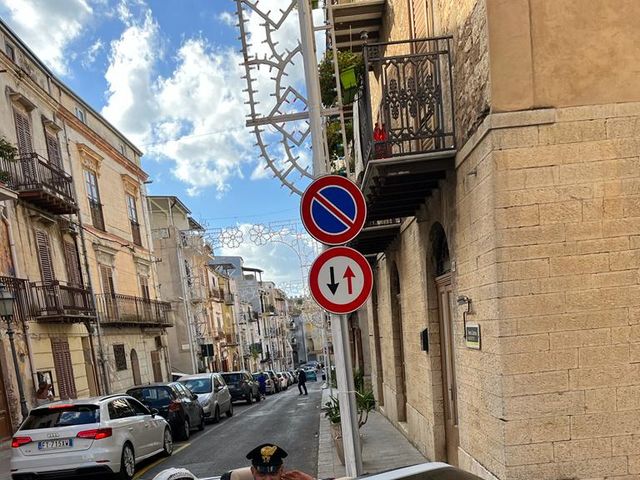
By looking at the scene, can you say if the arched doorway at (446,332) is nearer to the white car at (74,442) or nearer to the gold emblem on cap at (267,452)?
the gold emblem on cap at (267,452)

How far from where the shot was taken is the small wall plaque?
5254 mm

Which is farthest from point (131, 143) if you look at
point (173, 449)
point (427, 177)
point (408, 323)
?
point (427, 177)

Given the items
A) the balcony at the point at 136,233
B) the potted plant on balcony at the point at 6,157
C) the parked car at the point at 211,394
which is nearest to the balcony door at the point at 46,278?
the potted plant on balcony at the point at 6,157

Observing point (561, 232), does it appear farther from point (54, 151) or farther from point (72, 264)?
point (54, 151)

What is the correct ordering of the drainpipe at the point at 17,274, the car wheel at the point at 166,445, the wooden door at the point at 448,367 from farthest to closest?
the drainpipe at the point at 17,274
the car wheel at the point at 166,445
the wooden door at the point at 448,367

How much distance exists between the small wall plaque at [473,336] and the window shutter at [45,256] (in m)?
15.6

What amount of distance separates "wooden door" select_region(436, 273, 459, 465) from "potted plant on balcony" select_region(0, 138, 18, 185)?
474 inches

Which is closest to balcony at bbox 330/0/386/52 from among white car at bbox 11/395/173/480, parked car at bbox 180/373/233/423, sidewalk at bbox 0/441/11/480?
white car at bbox 11/395/173/480

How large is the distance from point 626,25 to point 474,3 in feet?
4.49

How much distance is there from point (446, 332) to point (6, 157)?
1263cm

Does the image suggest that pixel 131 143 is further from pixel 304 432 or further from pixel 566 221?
pixel 566 221

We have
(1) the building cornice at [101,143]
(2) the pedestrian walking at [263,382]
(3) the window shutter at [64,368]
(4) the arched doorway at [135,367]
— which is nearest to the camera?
(3) the window shutter at [64,368]

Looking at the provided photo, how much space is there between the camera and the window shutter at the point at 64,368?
17031 millimetres

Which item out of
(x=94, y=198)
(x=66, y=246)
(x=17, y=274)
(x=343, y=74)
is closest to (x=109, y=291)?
(x=66, y=246)
